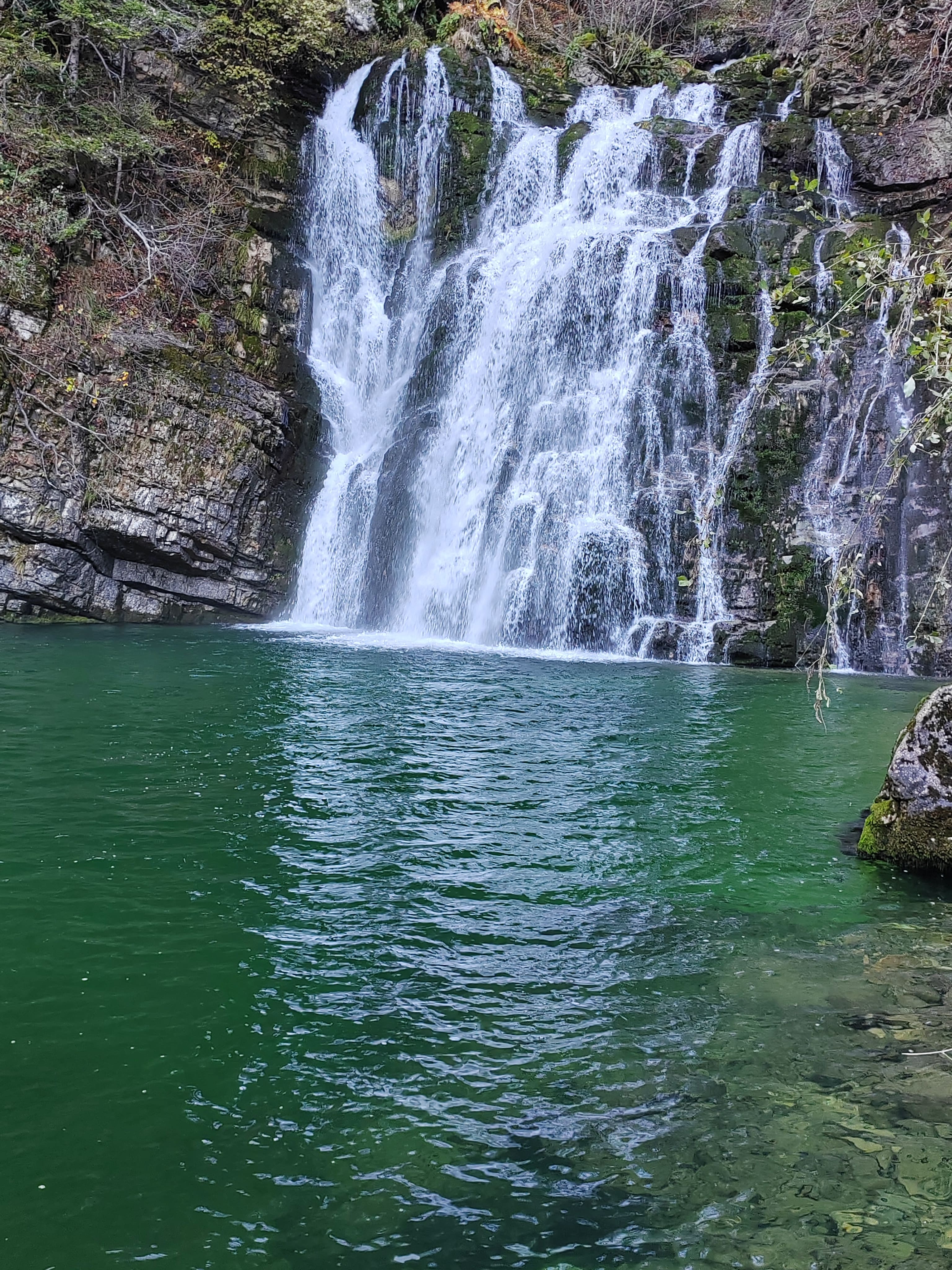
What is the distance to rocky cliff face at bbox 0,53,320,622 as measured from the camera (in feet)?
62.7

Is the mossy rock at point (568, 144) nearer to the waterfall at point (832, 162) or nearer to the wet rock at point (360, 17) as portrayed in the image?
the waterfall at point (832, 162)

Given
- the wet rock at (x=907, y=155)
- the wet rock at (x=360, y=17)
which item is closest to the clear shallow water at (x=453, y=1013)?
the wet rock at (x=907, y=155)

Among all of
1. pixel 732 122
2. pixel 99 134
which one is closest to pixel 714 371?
pixel 732 122

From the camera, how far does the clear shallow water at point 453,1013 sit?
316cm

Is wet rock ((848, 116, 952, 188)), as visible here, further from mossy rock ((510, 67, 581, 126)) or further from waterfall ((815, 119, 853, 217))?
mossy rock ((510, 67, 581, 126))

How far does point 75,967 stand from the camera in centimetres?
485

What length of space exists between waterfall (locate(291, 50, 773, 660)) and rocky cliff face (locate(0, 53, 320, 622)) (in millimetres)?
1324

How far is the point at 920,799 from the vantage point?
6621mm

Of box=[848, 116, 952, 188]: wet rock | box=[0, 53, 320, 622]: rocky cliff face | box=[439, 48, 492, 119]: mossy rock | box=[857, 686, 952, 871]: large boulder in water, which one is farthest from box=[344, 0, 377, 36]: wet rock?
box=[857, 686, 952, 871]: large boulder in water

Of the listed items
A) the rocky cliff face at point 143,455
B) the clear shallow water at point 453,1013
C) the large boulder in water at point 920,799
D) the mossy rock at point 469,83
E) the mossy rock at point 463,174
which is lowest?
the clear shallow water at point 453,1013

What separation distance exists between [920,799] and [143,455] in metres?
17.3

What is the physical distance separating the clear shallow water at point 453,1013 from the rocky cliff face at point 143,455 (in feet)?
35.4

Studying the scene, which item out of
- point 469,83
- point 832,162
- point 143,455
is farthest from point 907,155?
point 143,455

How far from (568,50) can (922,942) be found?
30942 millimetres
